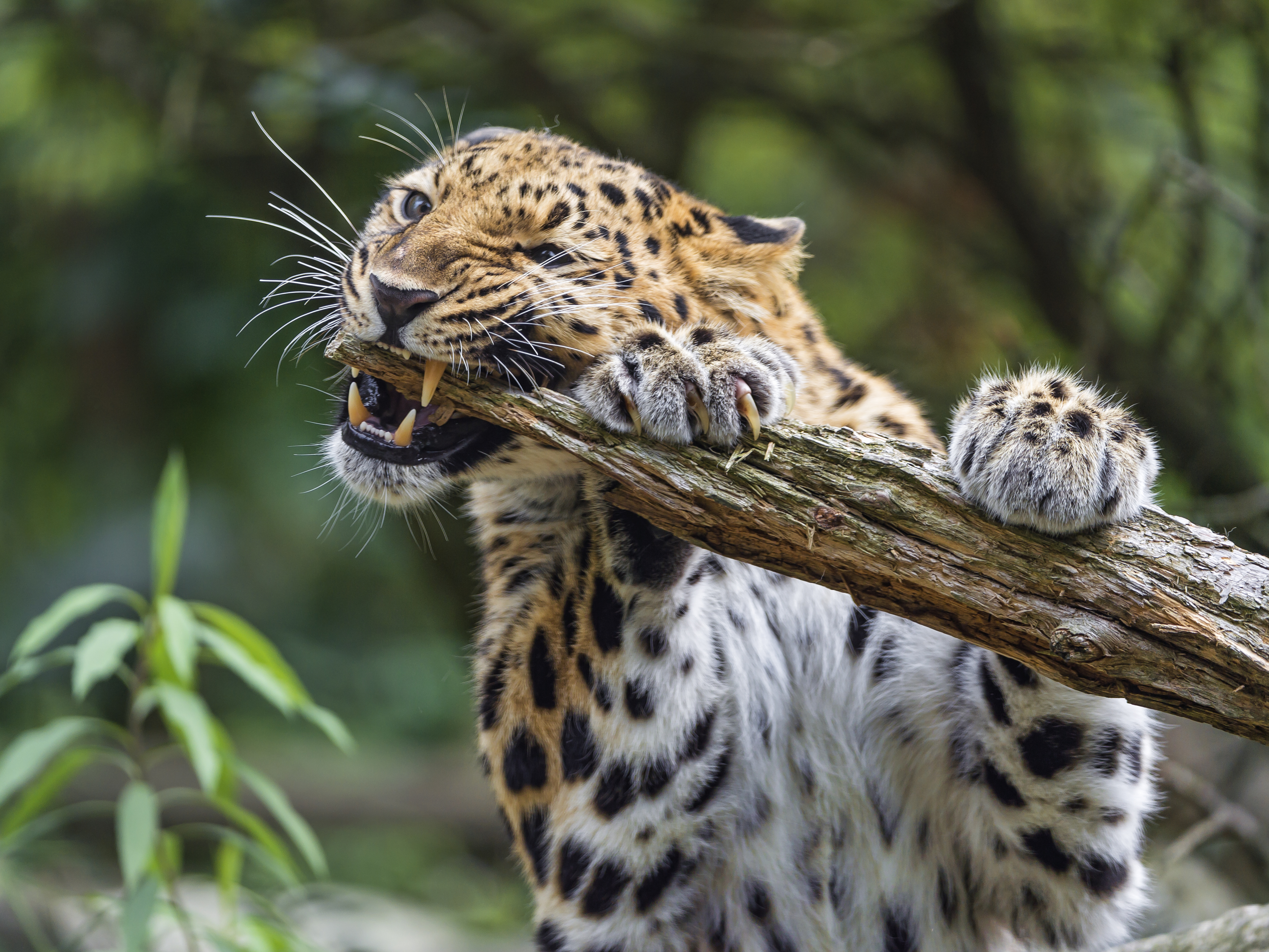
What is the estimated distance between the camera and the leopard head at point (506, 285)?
14.6ft

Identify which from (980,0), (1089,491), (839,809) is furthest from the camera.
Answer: (980,0)

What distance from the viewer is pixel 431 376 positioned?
4270 millimetres

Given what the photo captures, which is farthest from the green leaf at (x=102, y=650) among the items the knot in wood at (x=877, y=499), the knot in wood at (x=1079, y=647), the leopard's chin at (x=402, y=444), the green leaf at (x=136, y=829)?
the knot in wood at (x=1079, y=647)

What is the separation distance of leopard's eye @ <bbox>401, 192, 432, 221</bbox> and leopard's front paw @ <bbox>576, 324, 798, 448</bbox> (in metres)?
1.47

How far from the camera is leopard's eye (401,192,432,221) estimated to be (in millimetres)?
5246

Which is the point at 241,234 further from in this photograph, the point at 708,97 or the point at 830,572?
the point at 830,572

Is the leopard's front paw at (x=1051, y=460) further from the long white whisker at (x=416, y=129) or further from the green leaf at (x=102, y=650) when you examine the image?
the green leaf at (x=102, y=650)

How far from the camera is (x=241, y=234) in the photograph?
10414mm

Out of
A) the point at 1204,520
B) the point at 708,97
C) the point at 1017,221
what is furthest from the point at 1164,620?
the point at 708,97

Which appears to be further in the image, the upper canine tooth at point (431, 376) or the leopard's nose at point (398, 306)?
the leopard's nose at point (398, 306)

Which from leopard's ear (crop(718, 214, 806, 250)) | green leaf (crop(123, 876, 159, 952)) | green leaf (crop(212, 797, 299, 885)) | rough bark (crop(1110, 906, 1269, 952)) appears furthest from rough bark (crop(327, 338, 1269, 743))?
green leaf (crop(212, 797, 299, 885))

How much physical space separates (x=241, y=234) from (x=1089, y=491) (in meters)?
8.37

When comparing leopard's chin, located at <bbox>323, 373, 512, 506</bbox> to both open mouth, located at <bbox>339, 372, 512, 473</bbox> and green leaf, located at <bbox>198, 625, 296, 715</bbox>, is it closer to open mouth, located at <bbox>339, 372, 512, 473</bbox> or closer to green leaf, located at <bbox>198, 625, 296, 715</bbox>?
open mouth, located at <bbox>339, 372, 512, 473</bbox>

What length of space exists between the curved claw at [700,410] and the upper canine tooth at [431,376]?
2.97 feet
